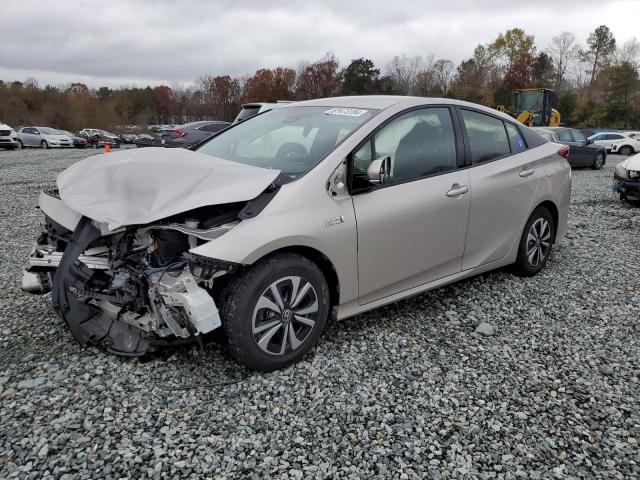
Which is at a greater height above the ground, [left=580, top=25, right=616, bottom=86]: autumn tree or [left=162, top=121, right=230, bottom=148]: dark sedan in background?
[left=580, top=25, right=616, bottom=86]: autumn tree

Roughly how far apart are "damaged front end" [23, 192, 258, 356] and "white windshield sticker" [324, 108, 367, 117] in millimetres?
1256

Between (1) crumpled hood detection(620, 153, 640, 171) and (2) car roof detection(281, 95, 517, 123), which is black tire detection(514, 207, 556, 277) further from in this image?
(1) crumpled hood detection(620, 153, 640, 171)

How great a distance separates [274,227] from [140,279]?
2.61 ft

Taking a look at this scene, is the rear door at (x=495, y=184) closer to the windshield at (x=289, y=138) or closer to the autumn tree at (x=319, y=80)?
the windshield at (x=289, y=138)

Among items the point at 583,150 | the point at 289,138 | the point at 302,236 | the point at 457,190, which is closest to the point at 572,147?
the point at 583,150

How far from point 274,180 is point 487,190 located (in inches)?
76.7

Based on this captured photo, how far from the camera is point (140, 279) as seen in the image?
9.32 feet

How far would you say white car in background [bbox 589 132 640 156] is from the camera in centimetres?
2806

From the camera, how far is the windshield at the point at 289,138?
3.45 metres

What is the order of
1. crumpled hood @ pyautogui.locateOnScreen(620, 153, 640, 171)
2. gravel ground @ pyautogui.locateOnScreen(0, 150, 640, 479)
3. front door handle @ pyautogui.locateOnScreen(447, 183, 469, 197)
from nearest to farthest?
gravel ground @ pyautogui.locateOnScreen(0, 150, 640, 479) < front door handle @ pyautogui.locateOnScreen(447, 183, 469, 197) < crumpled hood @ pyautogui.locateOnScreen(620, 153, 640, 171)

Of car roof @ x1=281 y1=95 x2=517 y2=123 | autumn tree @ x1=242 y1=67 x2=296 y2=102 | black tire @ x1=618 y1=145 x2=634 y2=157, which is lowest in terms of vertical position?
black tire @ x1=618 y1=145 x2=634 y2=157

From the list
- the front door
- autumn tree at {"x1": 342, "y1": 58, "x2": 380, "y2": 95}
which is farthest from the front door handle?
autumn tree at {"x1": 342, "y1": 58, "x2": 380, "y2": 95}

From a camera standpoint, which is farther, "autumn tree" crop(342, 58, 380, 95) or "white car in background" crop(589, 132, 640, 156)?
"autumn tree" crop(342, 58, 380, 95)

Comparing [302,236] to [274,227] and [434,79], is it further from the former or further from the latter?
[434,79]
